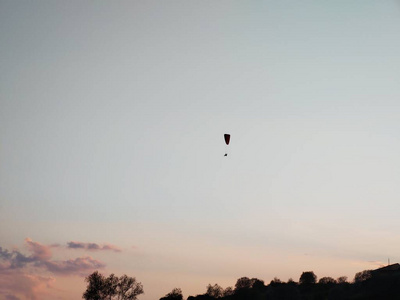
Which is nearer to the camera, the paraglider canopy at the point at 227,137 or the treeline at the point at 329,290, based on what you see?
the paraglider canopy at the point at 227,137

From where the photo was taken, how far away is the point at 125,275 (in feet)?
637

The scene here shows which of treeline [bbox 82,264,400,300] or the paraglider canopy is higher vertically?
the paraglider canopy

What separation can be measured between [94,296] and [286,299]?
7758 cm

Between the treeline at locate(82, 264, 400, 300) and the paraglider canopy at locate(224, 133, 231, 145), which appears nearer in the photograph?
the paraglider canopy at locate(224, 133, 231, 145)

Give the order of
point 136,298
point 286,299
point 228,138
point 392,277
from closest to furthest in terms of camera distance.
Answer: point 228,138
point 392,277
point 286,299
point 136,298

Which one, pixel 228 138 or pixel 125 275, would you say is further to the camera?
pixel 125 275

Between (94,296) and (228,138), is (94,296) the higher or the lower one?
the lower one

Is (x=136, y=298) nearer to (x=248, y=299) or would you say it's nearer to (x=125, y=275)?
(x=125, y=275)

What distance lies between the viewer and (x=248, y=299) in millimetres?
198125

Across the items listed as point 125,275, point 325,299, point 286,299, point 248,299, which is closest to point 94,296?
point 125,275

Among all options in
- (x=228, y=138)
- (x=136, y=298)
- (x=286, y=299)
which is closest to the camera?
(x=228, y=138)

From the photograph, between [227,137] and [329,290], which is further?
[329,290]

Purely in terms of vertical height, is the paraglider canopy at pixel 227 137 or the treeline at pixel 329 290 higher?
the paraglider canopy at pixel 227 137

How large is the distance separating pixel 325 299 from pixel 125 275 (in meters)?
83.1
